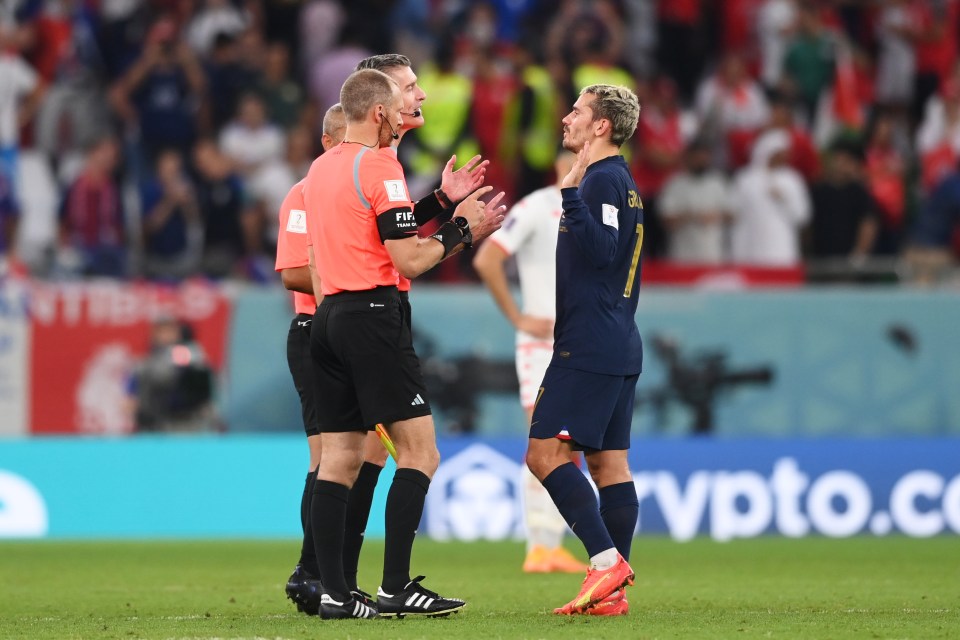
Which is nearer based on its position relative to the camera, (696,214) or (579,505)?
(579,505)

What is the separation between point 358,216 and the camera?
299 inches

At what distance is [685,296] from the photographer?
15.6 metres

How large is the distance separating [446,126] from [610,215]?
9819 millimetres

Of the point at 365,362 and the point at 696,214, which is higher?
the point at 696,214

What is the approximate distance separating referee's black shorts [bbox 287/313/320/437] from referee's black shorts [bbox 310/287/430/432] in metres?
0.62

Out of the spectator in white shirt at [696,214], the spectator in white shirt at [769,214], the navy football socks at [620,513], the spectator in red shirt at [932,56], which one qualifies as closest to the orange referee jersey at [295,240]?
the navy football socks at [620,513]

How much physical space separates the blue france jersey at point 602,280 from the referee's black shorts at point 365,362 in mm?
761

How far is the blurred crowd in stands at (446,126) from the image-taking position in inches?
655

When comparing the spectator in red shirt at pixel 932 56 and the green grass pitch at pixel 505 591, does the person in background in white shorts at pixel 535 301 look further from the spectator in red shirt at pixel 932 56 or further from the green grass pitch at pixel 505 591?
the spectator in red shirt at pixel 932 56

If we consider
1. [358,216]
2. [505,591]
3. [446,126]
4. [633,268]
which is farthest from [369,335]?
[446,126]

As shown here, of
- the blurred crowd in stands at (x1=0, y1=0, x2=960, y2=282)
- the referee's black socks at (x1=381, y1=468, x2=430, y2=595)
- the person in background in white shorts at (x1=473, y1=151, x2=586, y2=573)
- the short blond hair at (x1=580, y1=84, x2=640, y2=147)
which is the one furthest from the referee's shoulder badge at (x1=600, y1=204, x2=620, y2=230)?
the blurred crowd in stands at (x1=0, y1=0, x2=960, y2=282)

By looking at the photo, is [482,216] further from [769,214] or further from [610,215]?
[769,214]

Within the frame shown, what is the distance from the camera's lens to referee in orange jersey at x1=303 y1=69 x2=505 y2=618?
753 cm

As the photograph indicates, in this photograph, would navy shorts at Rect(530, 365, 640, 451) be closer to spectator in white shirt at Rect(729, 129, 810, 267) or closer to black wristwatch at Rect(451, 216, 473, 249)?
black wristwatch at Rect(451, 216, 473, 249)
